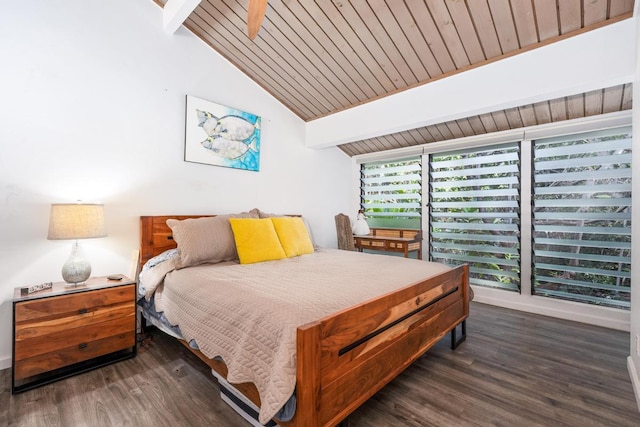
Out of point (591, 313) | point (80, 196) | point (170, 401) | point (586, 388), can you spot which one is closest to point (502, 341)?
point (586, 388)

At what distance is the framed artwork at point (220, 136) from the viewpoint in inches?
122

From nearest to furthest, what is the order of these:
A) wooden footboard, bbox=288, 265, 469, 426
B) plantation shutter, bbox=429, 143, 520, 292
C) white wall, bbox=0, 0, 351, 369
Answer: wooden footboard, bbox=288, 265, 469, 426 < white wall, bbox=0, 0, 351, 369 < plantation shutter, bbox=429, 143, 520, 292

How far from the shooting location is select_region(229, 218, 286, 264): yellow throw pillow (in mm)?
→ 2674

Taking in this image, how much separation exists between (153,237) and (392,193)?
3.41m

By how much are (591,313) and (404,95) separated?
2938mm

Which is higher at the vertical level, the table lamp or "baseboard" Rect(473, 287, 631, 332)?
the table lamp

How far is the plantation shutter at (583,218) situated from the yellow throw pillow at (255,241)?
9.74ft

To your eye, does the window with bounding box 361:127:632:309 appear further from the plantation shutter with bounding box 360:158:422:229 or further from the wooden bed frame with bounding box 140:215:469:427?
the wooden bed frame with bounding box 140:215:469:427

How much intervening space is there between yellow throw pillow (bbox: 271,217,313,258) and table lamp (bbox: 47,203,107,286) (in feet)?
4.80

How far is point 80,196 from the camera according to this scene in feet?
7.97

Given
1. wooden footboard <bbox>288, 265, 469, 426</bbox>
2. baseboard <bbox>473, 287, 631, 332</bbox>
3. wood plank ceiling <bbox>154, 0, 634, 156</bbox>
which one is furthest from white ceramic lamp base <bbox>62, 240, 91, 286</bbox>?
baseboard <bbox>473, 287, 631, 332</bbox>

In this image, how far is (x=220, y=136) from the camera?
10.9 feet

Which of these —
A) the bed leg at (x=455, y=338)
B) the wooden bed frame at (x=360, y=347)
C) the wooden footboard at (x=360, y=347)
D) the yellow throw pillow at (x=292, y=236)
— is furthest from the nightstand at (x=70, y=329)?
the bed leg at (x=455, y=338)

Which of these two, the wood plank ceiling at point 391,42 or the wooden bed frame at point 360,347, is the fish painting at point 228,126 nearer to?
the wood plank ceiling at point 391,42
